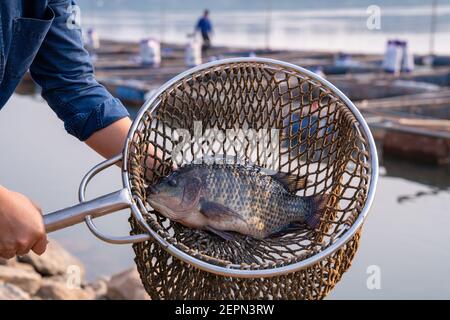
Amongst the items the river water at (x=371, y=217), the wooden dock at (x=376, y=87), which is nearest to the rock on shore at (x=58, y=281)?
the river water at (x=371, y=217)

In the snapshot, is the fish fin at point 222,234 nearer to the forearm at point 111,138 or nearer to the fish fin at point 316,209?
the fish fin at point 316,209

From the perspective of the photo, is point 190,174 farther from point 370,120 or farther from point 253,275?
point 370,120

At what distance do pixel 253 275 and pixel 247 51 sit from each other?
20.0 meters

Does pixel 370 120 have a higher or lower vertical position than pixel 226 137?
lower

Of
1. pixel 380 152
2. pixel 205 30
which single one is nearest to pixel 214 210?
pixel 380 152

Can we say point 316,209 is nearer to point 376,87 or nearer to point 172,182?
point 172,182

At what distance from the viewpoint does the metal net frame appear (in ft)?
6.25

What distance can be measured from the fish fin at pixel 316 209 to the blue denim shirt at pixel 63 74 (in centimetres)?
58

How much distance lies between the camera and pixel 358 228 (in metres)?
1.82

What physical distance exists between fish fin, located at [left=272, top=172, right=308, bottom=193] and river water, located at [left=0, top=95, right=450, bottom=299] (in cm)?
377

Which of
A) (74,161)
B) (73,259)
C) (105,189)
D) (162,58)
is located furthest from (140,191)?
(162,58)

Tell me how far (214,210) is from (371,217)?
592 cm

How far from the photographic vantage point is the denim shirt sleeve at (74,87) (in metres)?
2.08
